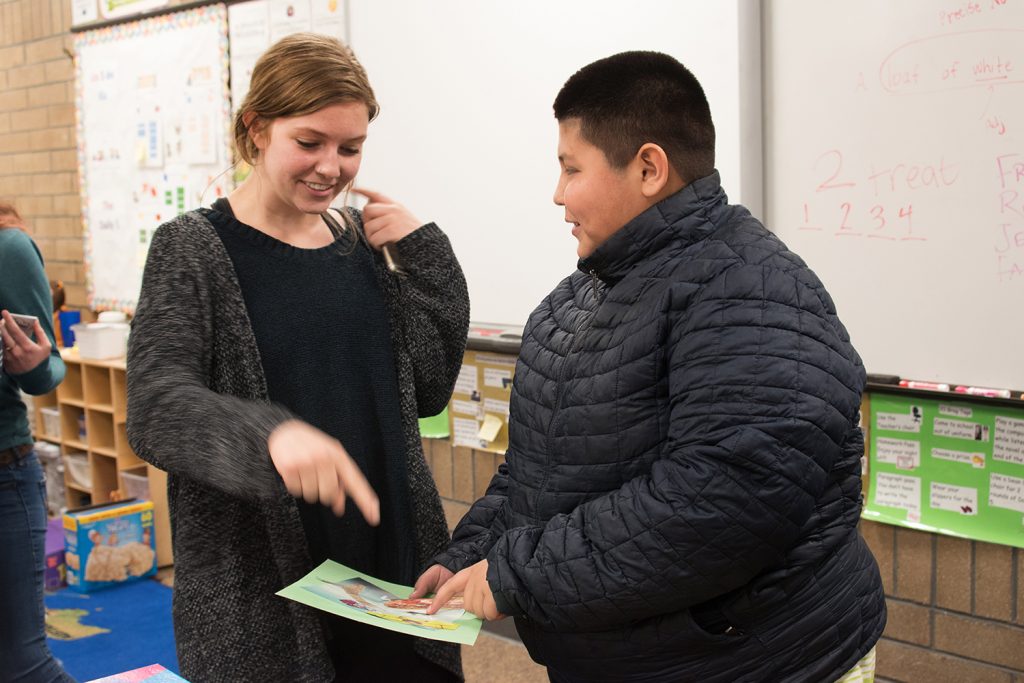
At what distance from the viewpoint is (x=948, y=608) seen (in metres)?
2.33

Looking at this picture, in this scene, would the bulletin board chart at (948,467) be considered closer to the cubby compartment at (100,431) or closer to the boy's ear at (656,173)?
the boy's ear at (656,173)

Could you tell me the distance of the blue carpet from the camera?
10.9 ft

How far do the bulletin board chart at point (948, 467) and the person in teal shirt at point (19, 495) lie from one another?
191cm

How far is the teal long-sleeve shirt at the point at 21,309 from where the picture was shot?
224 cm

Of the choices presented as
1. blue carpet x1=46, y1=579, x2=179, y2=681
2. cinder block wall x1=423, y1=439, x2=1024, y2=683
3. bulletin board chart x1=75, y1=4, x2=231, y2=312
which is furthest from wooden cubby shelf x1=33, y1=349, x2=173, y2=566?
cinder block wall x1=423, y1=439, x2=1024, y2=683

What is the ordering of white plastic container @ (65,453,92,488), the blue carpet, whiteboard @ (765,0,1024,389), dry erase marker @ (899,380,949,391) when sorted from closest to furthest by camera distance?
whiteboard @ (765,0,1024,389)
dry erase marker @ (899,380,949,391)
the blue carpet
white plastic container @ (65,453,92,488)

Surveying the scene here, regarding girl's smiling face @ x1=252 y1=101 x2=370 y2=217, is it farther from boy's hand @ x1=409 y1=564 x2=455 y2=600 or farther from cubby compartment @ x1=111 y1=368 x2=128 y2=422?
cubby compartment @ x1=111 y1=368 x2=128 y2=422

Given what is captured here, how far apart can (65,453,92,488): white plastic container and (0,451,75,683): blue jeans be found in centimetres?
263

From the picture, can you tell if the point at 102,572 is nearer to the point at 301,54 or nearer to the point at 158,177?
the point at 158,177

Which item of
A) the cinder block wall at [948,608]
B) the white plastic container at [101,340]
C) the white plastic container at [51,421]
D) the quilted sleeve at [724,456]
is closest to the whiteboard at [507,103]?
the cinder block wall at [948,608]

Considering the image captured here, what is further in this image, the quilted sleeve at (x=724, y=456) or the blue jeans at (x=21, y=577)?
the blue jeans at (x=21, y=577)

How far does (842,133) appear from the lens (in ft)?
7.65

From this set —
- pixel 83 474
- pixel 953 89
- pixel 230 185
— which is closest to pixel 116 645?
pixel 83 474

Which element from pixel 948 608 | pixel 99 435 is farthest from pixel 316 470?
pixel 99 435
